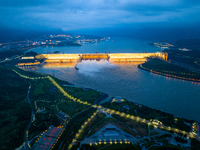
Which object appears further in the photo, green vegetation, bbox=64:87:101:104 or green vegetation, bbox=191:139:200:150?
green vegetation, bbox=64:87:101:104

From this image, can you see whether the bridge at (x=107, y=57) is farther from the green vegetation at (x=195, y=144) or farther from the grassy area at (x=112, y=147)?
the grassy area at (x=112, y=147)

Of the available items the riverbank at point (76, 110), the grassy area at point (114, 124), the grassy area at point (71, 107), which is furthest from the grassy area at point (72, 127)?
the grassy area at point (114, 124)

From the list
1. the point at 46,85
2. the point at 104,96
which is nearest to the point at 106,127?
the point at 104,96

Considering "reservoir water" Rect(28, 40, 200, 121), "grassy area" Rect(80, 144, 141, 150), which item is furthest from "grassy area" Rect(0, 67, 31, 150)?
"reservoir water" Rect(28, 40, 200, 121)

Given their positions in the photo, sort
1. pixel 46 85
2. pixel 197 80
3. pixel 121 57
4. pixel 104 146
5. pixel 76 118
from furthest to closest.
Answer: pixel 121 57
pixel 197 80
pixel 46 85
pixel 76 118
pixel 104 146

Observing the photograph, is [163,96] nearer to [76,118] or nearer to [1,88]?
[76,118]

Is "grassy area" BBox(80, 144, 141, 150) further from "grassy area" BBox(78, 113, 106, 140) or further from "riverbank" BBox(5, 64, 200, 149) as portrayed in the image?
"grassy area" BBox(78, 113, 106, 140)

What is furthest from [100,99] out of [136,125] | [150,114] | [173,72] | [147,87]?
[173,72]
